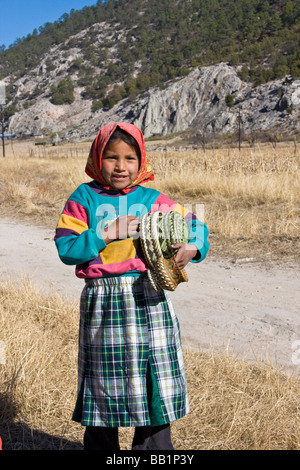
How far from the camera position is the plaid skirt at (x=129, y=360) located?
5.30ft

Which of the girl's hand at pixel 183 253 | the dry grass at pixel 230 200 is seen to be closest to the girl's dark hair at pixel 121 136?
the girl's hand at pixel 183 253

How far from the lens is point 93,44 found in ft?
365

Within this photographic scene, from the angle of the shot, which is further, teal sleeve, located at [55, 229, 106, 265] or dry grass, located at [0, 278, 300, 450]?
dry grass, located at [0, 278, 300, 450]

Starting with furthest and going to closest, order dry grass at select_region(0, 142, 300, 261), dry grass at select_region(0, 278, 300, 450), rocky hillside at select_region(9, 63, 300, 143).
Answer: rocky hillside at select_region(9, 63, 300, 143)
dry grass at select_region(0, 142, 300, 261)
dry grass at select_region(0, 278, 300, 450)

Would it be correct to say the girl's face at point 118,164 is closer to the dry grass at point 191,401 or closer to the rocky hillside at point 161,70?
the dry grass at point 191,401

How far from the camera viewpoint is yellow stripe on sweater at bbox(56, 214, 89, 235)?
1.69 metres

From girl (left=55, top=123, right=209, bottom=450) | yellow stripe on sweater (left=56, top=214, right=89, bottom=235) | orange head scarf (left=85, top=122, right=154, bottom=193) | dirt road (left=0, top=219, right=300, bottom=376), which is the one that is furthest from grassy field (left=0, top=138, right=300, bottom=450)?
orange head scarf (left=85, top=122, right=154, bottom=193)

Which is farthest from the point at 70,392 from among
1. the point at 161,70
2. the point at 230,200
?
the point at 161,70

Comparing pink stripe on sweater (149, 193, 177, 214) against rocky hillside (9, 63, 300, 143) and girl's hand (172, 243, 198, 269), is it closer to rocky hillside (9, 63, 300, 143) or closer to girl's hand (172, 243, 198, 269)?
girl's hand (172, 243, 198, 269)

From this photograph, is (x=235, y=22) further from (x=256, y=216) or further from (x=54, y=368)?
(x=54, y=368)

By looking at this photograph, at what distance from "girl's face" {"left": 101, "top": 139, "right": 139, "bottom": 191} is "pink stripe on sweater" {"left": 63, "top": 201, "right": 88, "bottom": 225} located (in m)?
0.14

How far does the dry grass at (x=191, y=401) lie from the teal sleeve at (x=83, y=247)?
3.70 feet

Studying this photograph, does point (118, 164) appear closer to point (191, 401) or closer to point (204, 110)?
point (191, 401)

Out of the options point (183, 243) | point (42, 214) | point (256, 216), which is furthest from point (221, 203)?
point (183, 243)
